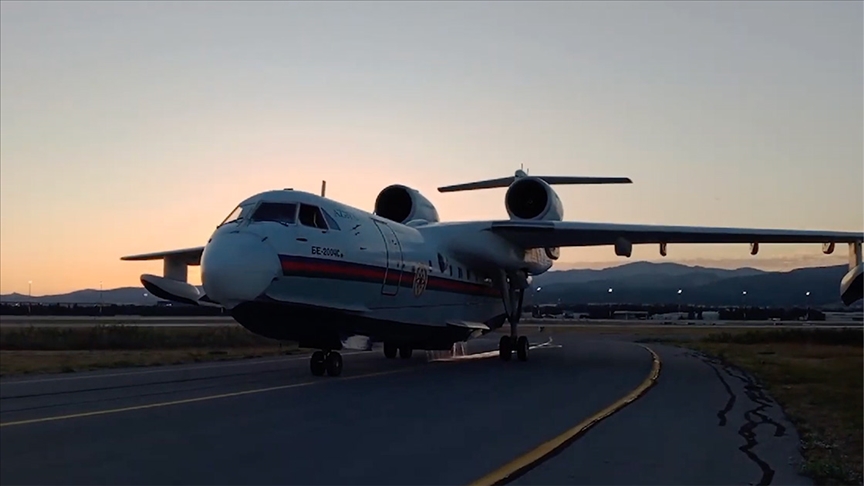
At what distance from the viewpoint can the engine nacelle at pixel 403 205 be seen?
2411 cm

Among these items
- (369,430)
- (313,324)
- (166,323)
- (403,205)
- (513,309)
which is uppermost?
(403,205)

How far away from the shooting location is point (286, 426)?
8672mm

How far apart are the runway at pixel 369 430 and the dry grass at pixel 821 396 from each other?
0.30 meters

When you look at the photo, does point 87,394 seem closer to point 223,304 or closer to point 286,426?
point 223,304

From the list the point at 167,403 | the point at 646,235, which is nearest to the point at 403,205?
the point at 646,235

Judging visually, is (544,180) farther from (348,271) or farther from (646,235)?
(348,271)

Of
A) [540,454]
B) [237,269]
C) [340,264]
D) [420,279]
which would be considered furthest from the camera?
[420,279]

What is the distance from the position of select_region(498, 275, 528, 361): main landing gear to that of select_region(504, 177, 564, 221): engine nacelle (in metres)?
1.83

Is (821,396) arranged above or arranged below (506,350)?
below

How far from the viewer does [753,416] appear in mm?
10984

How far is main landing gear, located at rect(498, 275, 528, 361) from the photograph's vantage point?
22.4 metres

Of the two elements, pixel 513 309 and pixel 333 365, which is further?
pixel 513 309

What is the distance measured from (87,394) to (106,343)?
1656 cm

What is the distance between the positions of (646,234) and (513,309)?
4.48m
